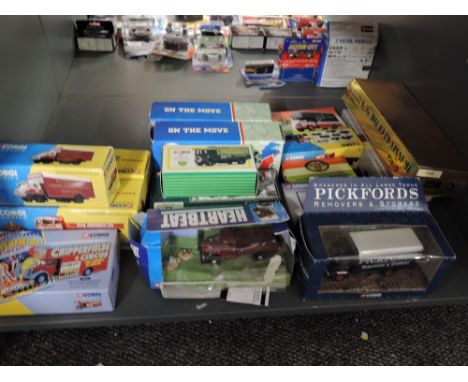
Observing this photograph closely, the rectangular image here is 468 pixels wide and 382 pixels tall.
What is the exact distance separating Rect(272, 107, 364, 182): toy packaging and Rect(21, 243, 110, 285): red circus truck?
0.53 m

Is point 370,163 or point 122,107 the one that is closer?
point 370,163

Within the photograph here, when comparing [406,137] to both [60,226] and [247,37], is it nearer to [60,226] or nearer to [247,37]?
[60,226]

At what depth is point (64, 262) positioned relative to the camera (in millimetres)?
858

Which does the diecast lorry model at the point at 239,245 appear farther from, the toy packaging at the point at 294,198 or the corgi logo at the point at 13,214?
the corgi logo at the point at 13,214

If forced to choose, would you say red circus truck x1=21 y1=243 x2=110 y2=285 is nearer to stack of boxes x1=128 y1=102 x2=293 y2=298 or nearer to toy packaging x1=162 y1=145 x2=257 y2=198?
stack of boxes x1=128 y1=102 x2=293 y2=298

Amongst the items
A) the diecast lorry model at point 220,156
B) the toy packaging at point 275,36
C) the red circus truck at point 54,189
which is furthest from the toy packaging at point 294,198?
the toy packaging at point 275,36

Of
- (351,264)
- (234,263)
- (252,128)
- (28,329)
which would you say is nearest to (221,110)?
(252,128)

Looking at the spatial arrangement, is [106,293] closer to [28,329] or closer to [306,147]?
[28,329]

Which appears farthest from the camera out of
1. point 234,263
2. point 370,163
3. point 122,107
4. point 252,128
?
point 122,107

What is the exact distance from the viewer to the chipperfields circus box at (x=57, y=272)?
81 cm

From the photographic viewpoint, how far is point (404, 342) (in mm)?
918

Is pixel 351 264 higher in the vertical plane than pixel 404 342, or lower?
higher

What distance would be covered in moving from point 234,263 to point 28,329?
0.46 m

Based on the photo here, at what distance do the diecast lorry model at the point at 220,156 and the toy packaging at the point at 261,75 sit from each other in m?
0.73
